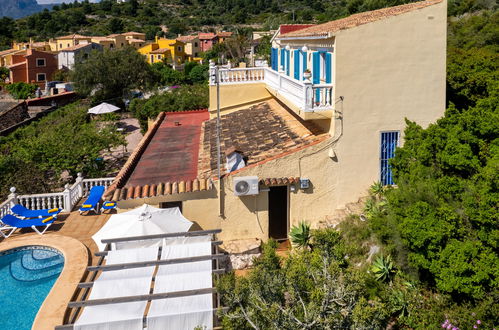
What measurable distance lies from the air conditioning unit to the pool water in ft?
18.2

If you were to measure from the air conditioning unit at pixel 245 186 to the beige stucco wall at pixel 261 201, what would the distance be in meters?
0.33

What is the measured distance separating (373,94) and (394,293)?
18.5 ft

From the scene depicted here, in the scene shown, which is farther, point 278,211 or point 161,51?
point 161,51

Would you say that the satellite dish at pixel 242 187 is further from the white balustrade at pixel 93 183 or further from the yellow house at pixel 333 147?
the white balustrade at pixel 93 183

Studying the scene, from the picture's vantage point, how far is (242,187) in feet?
37.7

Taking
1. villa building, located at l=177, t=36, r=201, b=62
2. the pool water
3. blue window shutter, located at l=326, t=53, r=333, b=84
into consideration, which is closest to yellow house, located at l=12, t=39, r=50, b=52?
villa building, located at l=177, t=36, r=201, b=62

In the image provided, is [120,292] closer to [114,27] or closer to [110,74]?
[110,74]

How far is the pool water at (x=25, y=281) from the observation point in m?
10.4

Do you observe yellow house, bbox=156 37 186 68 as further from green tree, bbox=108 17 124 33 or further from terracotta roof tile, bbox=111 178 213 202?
terracotta roof tile, bbox=111 178 213 202

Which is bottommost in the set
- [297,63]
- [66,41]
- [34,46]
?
[297,63]

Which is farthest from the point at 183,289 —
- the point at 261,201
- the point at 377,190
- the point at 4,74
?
the point at 4,74

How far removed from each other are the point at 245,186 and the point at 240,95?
9.52m

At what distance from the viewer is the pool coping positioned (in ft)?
31.9

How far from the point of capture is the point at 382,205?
11852mm
